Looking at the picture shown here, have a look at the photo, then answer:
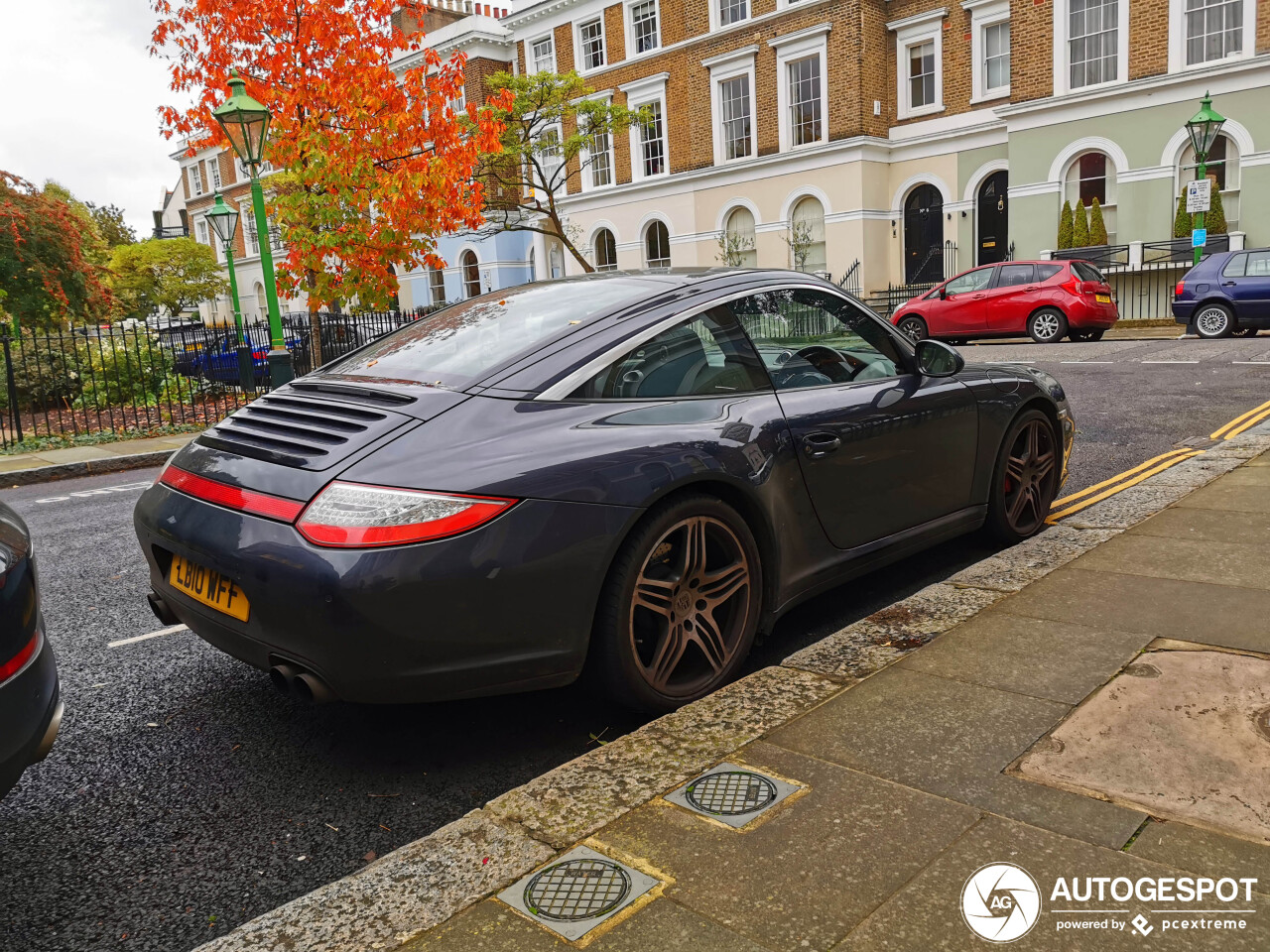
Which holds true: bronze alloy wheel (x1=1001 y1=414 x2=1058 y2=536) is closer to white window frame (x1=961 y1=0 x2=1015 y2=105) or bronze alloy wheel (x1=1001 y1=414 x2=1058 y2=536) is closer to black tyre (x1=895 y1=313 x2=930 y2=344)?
black tyre (x1=895 y1=313 x2=930 y2=344)

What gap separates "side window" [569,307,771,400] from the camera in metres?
3.26

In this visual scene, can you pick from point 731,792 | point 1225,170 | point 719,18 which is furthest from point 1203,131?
point 731,792

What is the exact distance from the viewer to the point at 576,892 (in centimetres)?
212

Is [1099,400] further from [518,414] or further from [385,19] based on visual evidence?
[385,19]

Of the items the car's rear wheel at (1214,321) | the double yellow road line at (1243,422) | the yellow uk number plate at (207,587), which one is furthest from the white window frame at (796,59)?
the yellow uk number plate at (207,587)

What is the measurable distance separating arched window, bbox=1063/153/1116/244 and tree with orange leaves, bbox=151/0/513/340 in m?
15.6

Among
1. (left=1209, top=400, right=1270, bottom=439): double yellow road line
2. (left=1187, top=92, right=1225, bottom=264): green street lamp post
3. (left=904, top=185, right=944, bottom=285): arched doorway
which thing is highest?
(left=1187, top=92, right=1225, bottom=264): green street lamp post

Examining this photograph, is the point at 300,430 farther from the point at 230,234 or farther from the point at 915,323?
the point at 230,234

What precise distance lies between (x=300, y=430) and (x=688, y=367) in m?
1.32

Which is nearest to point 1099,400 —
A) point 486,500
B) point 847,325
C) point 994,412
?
point 994,412

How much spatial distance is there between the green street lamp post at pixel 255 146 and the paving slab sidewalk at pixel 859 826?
10.0 metres

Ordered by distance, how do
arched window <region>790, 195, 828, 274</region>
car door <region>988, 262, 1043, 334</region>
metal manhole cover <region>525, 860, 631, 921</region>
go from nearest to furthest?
metal manhole cover <region>525, 860, 631, 921</region>
car door <region>988, 262, 1043, 334</region>
arched window <region>790, 195, 828, 274</region>

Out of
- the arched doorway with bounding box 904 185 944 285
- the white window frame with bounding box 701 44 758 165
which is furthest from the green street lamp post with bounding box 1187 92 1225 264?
the white window frame with bounding box 701 44 758 165

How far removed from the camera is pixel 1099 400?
10555 mm
